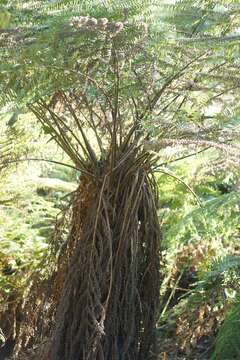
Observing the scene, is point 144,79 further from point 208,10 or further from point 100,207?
point 100,207

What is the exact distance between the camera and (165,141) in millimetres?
1778

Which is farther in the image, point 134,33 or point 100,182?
point 100,182

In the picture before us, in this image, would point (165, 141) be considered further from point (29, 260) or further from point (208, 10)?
point (29, 260)

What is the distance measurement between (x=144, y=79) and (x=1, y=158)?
42.1 inches

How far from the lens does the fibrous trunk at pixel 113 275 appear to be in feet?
6.96

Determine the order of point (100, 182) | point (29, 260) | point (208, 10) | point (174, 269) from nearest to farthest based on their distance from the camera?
1. point (208, 10)
2. point (100, 182)
3. point (174, 269)
4. point (29, 260)

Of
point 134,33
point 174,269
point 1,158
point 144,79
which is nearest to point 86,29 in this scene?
point 134,33

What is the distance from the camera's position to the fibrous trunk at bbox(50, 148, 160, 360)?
6.96ft

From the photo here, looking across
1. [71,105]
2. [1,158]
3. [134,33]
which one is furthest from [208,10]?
[1,158]

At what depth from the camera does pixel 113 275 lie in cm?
213

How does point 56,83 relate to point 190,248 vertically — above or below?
above

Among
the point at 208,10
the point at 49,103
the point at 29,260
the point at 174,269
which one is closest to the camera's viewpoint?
the point at 208,10

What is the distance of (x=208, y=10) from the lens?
6.75 feet

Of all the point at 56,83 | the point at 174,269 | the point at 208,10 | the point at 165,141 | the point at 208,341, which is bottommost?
the point at 208,341
